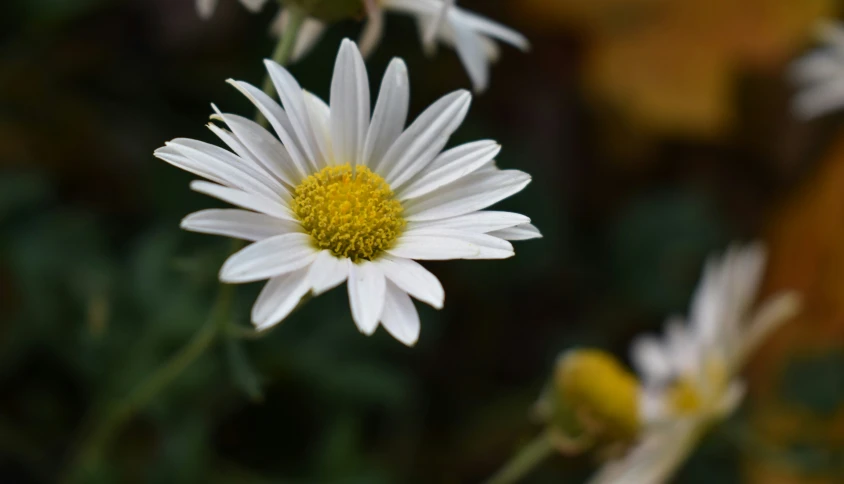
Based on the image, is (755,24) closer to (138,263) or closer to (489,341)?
(489,341)

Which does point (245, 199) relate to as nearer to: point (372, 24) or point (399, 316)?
point (399, 316)

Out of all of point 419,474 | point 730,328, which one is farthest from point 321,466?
point 730,328

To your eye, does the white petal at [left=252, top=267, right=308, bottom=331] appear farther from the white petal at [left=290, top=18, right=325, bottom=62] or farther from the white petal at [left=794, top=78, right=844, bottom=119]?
the white petal at [left=794, top=78, right=844, bottom=119]

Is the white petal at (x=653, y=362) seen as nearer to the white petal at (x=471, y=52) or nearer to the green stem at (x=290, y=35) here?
the white petal at (x=471, y=52)

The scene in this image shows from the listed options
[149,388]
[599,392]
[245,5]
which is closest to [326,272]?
[245,5]

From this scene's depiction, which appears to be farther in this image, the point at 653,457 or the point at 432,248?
the point at 653,457

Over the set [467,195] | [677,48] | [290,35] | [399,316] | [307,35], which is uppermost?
[677,48]
